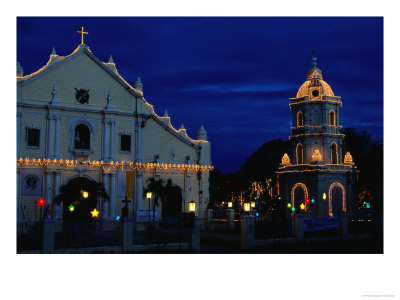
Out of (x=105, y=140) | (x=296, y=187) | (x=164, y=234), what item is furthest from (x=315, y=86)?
(x=164, y=234)

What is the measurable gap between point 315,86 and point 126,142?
16919 mm

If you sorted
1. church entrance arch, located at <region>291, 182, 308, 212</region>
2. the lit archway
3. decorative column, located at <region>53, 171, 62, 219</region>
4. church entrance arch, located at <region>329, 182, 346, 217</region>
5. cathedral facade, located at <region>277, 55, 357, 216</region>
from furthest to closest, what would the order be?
church entrance arch, located at <region>291, 182, 308, 212</region>, the lit archway, church entrance arch, located at <region>329, 182, 346, 217</region>, cathedral facade, located at <region>277, 55, 357, 216</region>, decorative column, located at <region>53, 171, 62, 219</region>

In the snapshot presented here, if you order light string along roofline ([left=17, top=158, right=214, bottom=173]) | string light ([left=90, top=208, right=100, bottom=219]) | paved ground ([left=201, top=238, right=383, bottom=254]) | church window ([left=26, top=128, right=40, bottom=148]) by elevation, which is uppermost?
church window ([left=26, top=128, right=40, bottom=148])

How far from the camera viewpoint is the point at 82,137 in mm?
29203

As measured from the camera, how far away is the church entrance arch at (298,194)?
1580 inches

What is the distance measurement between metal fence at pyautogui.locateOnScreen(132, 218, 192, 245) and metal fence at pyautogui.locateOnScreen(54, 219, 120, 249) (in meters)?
0.98

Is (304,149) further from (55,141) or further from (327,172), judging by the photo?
(55,141)

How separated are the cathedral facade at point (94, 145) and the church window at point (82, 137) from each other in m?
0.05

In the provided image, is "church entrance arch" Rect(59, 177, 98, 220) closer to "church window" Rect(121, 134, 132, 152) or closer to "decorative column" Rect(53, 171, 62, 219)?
"decorative column" Rect(53, 171, 62, 219)

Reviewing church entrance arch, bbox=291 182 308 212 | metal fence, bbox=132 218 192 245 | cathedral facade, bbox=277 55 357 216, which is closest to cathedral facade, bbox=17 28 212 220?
metal fence, bbox=132 218 192 245

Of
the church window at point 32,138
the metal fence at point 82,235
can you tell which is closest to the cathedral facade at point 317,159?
the church window at point 32,138

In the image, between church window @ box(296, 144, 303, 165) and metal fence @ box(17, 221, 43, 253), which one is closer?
metal fence @ box(17, 221, 43, 253)

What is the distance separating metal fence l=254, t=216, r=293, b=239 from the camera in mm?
23344
